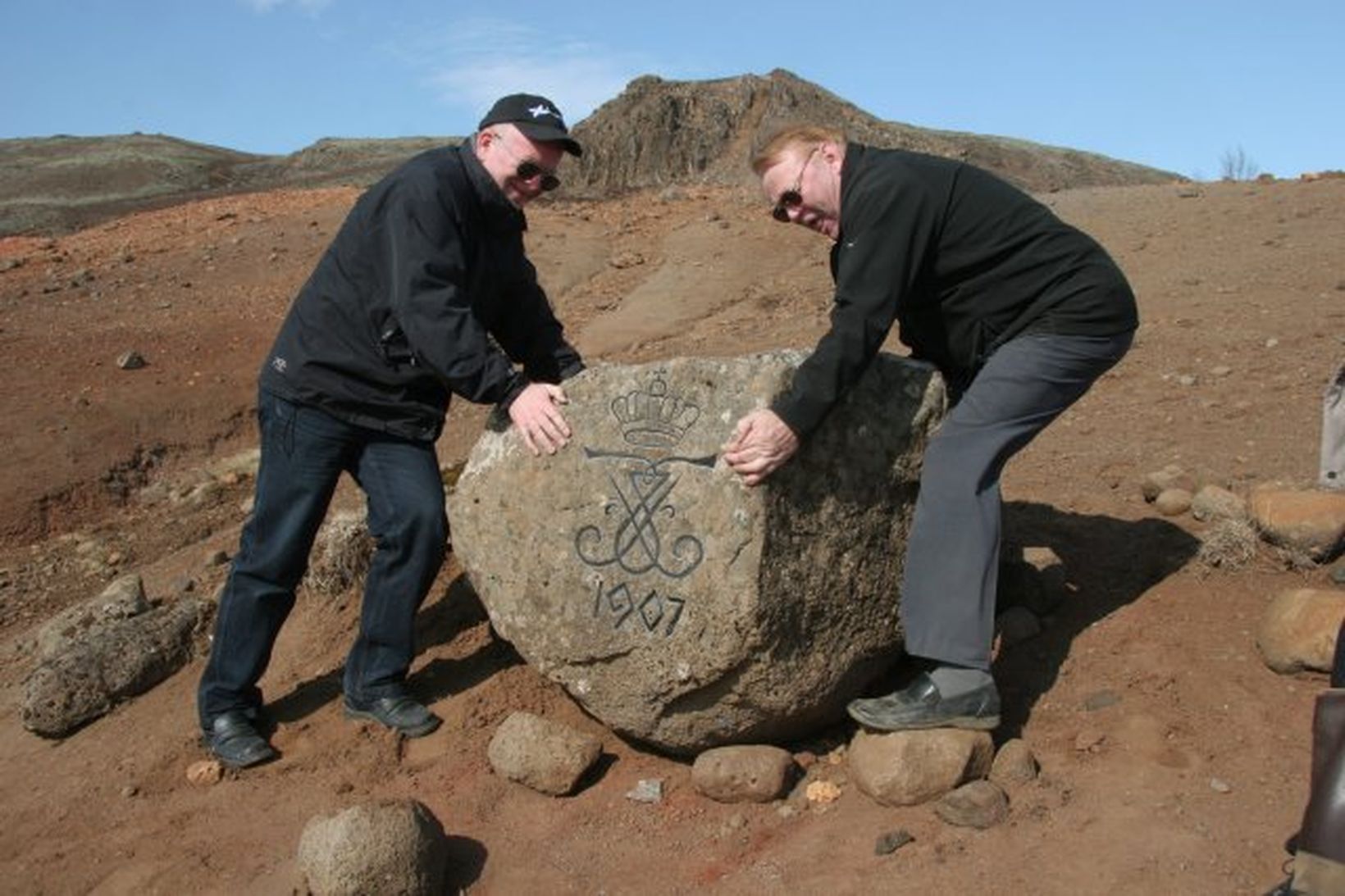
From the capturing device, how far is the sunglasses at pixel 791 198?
355 cm

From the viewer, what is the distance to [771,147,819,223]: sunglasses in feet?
11.7

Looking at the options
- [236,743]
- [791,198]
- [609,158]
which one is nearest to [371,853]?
[236,743]

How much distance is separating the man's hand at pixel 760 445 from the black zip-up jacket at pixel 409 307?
0.75 m

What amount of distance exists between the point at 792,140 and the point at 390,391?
57.4 inches

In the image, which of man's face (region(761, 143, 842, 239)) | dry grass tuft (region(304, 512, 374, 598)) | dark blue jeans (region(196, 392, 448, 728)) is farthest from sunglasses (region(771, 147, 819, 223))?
dry grass tuft (region(304, 512, 374, 598))

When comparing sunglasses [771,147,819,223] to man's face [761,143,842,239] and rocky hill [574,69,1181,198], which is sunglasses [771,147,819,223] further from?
rocky hill [574,69,1181,198]

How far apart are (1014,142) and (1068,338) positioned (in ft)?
92.6

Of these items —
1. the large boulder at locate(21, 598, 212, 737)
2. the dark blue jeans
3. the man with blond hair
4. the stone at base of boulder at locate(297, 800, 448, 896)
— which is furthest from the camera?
the large boulder at locate(21, 598, 212, 737)

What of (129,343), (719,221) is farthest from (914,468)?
(719,221)

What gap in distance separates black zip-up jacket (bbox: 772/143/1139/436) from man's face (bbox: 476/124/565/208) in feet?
3.11

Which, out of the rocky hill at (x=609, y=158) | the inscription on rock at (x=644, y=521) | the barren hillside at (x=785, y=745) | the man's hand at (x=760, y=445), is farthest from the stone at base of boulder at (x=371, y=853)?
the rocky hill at (x=609, y=158)

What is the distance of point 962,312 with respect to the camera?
12.2ft

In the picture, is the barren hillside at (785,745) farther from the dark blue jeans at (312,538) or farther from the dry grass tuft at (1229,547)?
the dark blue jeans at (312,538)

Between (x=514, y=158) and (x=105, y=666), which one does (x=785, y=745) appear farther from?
(x=105, y=666)
